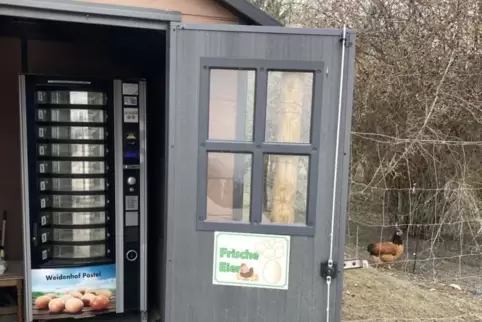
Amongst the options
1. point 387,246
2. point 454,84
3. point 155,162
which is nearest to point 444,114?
point 454,84

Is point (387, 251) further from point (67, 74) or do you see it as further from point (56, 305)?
point (67, 74)

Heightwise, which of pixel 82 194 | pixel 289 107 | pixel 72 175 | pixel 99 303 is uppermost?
pixel 289 107

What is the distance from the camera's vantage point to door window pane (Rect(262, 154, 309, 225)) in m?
2.26

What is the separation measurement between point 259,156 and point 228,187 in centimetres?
22

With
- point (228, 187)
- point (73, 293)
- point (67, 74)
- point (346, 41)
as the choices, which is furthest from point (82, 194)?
point (346, 41)

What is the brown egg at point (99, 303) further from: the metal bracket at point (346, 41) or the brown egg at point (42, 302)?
the metal bracket at point (346, 41)

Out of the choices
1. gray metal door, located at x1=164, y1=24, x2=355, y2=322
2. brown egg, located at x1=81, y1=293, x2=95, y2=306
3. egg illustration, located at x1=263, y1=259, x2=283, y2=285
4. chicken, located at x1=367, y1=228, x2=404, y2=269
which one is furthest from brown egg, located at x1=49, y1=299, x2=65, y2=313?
chicken, located at x1=367, y1=228, x2=404, y2=269

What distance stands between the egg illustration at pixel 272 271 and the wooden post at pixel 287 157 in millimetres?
212

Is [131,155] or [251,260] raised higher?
[131,155]

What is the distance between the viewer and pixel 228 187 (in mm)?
2301

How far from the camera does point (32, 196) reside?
119 inches

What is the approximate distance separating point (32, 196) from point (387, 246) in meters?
3.47

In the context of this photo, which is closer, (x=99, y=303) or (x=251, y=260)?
(x=251, y=260)

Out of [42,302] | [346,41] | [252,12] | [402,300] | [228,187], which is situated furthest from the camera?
[402,300]
